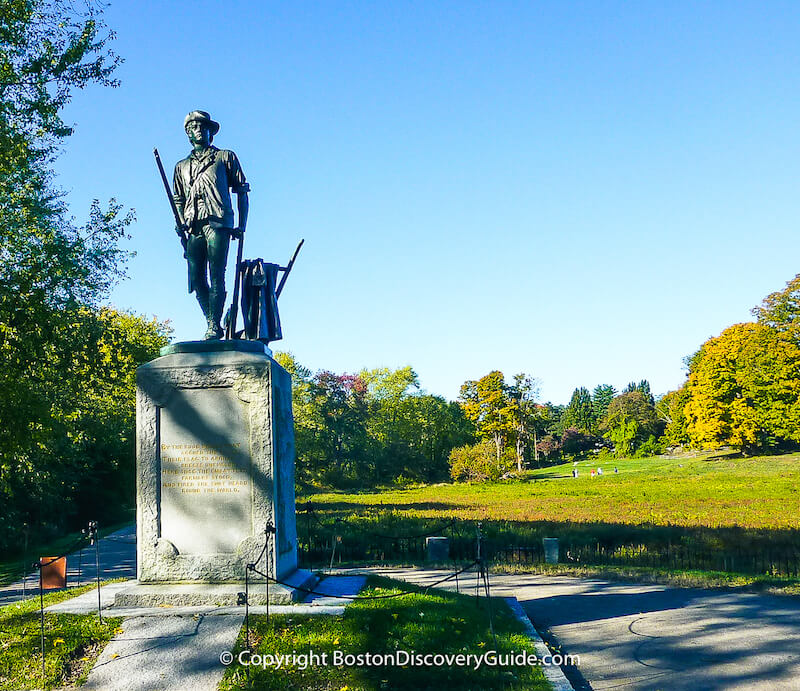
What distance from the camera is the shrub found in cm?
5825

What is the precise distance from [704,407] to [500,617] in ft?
196

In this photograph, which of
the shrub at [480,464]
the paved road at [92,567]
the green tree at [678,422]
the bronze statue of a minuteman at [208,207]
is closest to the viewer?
the bronze statue of a minuteman at [208,207]

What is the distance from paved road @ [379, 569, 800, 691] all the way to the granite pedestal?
3509 millimetres

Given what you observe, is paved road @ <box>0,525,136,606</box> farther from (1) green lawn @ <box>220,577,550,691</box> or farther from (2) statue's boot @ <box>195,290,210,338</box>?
(1) green lawn @ <box>220,577,550,691</box>

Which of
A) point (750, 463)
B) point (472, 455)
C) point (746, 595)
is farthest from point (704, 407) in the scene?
point (746, 595)

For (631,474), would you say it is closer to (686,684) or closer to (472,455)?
(472,455)

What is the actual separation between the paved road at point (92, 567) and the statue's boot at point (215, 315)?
534 cm

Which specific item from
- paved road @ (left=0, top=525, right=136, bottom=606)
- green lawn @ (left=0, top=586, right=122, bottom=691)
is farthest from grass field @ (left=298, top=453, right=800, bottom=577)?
green lawn @ (left=0, top=586, right=122, bottom=691)

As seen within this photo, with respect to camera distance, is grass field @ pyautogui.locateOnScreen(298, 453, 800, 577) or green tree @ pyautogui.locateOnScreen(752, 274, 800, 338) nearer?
grass field @ pyautogui.locateOnScreen(298, 453, 800, 577)

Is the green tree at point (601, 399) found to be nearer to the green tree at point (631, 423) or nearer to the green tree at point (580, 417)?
the green tree at point (580, 417)

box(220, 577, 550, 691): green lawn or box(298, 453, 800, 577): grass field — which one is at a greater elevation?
box(220, 577, 550, 691): green lawn

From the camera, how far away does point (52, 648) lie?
22.5ft

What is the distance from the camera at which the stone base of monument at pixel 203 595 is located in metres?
7.50

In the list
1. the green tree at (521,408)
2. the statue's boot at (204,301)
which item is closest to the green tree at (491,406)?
the green tree at (521,408)
